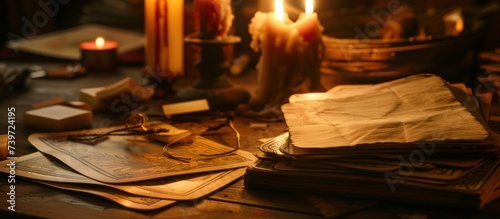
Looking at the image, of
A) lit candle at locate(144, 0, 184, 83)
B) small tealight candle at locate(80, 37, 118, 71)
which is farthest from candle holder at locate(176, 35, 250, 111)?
small tealight candle at locate(80, 37, 118, 71)

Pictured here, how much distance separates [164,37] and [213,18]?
0.27 m

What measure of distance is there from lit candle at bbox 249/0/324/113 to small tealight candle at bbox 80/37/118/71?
659 mm

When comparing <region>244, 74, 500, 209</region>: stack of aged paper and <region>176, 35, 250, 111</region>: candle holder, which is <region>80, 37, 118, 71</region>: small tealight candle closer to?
<region>176, 35, 250, 111</region>: candle holder

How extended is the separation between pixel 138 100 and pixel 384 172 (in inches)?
29.8

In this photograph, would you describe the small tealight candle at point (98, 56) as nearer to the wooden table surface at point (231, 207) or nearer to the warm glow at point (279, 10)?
the warm glow at point (279, 10)

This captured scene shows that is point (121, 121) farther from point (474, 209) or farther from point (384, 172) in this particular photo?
point (474, 209)

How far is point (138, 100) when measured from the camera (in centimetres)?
142

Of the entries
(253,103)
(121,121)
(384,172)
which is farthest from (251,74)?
(384,172)

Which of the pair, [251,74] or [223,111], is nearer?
[223,111]

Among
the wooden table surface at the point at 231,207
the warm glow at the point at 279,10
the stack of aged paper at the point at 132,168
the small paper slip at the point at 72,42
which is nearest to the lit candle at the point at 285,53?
the warm glow at the point at 279,10

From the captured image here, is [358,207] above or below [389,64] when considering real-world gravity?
below

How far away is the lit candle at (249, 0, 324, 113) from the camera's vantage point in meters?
1.30

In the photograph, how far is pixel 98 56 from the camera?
1.83 meters

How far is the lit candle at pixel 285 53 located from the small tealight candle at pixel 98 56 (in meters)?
0.66
